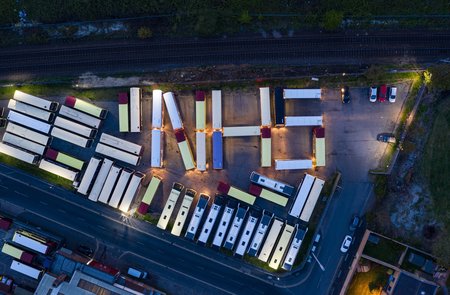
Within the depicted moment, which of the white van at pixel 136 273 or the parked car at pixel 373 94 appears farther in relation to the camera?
→ the white van at pixel 136 273

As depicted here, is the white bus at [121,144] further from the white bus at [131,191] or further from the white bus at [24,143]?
the white bus at [24,143]

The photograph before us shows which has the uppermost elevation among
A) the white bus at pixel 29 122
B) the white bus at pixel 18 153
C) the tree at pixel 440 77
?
the tree at pixel 440 77

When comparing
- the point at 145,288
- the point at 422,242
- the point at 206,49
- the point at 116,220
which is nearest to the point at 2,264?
the point at 116,220

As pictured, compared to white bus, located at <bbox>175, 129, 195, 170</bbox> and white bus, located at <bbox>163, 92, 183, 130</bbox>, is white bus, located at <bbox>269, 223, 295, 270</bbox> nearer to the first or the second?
white bus, located at <bbox>175, 129, 195, 170</bbox>

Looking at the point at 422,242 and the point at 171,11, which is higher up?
the point at 171,11

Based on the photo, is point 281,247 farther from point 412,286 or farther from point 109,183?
point 109,183

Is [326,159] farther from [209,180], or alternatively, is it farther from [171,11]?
[171,11]

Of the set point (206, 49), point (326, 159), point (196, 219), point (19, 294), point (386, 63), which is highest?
point (386, 63)

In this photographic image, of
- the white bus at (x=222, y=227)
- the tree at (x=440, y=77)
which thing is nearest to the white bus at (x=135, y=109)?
the white bus at (x=222, y=227)
